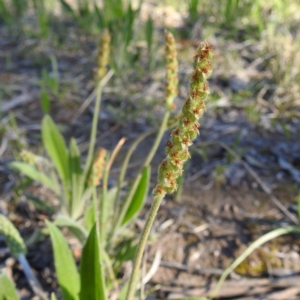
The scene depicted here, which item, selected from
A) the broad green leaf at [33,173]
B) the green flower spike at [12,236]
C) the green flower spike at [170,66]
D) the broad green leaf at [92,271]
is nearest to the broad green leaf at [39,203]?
the broad green leaf at [33,173]

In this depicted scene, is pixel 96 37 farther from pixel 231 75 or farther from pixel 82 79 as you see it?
pixel 231 75

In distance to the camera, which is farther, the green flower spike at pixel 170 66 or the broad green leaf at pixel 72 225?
the broad green leaf at pixel 72 225

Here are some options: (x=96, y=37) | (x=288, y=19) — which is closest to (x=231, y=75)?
(x=288, y=19)

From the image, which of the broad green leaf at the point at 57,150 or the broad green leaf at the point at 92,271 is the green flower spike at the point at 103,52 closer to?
the broad green leaf at the point at 57,150

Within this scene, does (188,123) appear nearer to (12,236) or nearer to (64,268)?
(64,268)

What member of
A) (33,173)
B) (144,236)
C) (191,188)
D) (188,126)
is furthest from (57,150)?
(188,126)

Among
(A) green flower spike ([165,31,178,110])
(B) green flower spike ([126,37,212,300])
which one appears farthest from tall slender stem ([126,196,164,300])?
(A) green flower spike ([165,31,178,110])

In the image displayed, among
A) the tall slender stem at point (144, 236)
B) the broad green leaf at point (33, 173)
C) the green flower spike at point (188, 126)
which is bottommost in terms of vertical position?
the broad green leaf at point (33, 173)

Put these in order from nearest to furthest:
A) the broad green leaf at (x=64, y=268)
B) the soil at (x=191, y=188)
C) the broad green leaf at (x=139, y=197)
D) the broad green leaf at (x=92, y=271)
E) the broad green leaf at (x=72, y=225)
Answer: the broad green leaf at (x=92, y=271) → the broad green leaf at (x=64, y=268) → the broad green leaf at (x=72, y=225) → the broad green leaf at (x=139, y=197) → the soil at (x=191, y=188)

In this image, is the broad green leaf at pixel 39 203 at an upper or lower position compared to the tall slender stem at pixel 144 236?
lower
